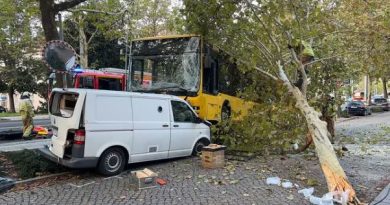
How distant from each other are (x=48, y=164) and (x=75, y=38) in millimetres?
25086

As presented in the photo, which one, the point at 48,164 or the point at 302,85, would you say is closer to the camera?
the point at 48,164

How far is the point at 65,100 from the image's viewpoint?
888 cm

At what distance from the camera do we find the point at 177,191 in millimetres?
7605

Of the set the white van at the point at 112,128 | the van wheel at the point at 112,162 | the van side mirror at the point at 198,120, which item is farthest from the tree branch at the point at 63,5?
the van side mirror at the point at 198,120

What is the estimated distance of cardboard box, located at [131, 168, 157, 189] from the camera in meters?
7.65

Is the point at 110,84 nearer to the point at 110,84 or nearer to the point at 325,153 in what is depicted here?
the point at 110,84

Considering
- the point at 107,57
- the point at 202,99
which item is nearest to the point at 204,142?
the point at 202,99

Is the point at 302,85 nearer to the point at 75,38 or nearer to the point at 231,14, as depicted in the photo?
the point at 231,14

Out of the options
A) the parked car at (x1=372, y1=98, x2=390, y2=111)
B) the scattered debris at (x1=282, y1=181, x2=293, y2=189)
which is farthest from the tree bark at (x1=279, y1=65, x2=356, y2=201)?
the parked car at (x1=372, y1=98, x2=390, y2=111)

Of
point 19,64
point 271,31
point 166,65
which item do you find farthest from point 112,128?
point 19,64

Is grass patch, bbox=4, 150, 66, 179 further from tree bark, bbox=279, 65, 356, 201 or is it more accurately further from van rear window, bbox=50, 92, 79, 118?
tree bark, bbox=279, 65, 356, 201

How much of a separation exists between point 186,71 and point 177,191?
15.9 feet

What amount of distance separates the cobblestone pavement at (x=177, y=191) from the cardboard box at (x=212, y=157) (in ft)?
0.64

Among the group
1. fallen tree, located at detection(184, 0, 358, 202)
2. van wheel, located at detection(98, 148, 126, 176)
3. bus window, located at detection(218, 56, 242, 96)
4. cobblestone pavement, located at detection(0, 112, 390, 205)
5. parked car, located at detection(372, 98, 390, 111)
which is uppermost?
fallen tree, located at detection(184, 0, 358, 202)
